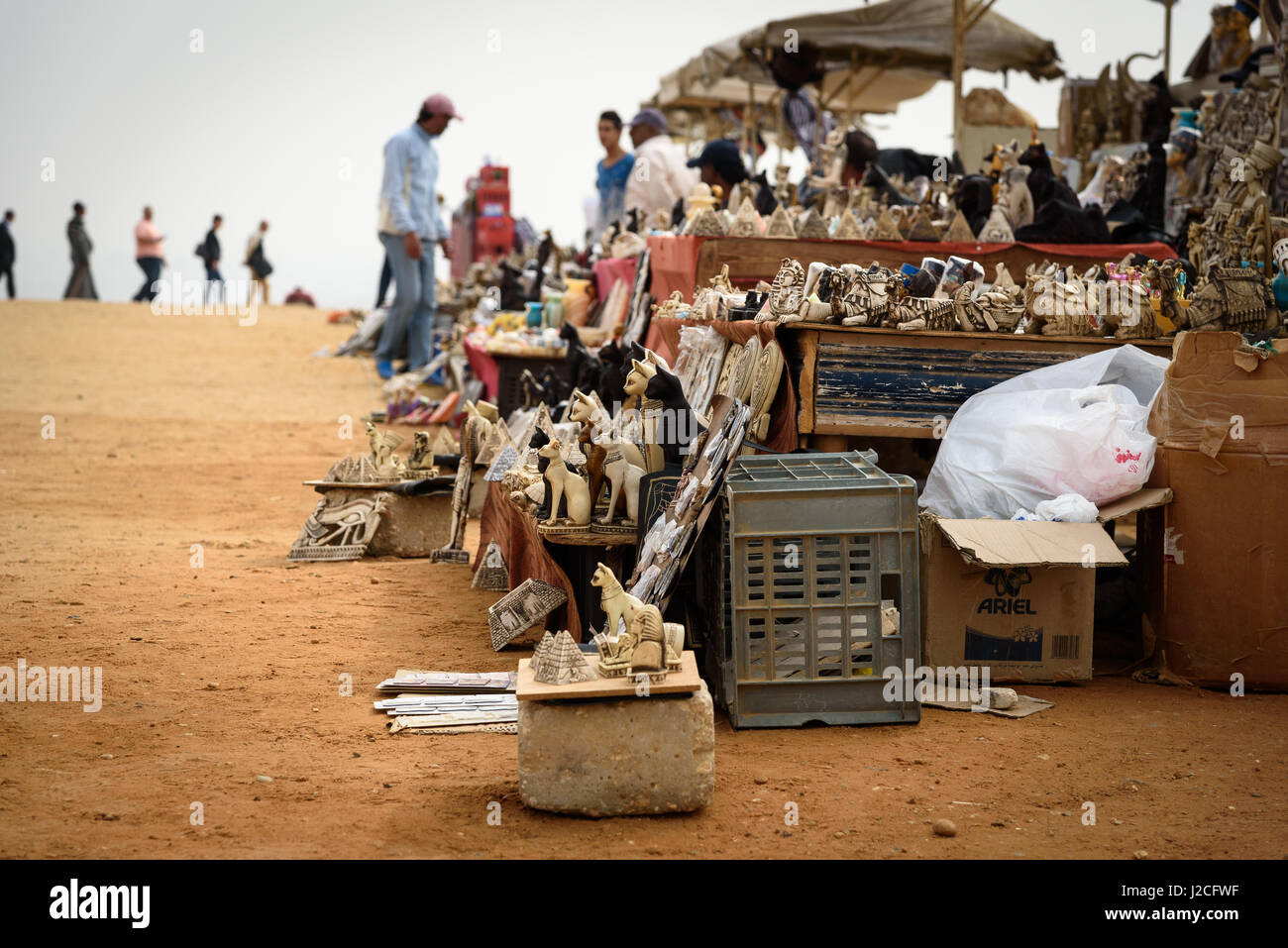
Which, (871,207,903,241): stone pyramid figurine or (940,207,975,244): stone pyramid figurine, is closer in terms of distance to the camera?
(871,207,903,241): stone pyramid figurine

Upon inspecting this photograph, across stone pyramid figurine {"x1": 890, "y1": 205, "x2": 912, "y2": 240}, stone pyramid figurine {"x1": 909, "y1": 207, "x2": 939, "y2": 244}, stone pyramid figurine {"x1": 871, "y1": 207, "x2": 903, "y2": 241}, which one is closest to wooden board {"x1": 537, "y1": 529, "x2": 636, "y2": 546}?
stone pyramid figurine {"x1": 871, "y1": 207, "x2": 903, "y2": 241}

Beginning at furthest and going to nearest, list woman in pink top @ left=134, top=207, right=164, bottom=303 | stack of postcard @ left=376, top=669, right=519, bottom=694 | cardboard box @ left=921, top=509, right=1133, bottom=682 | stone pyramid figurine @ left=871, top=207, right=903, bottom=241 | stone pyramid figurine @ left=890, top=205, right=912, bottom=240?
woman in pink top @ left=134, top=207, right=164, bottom=303 → stone pyramid figurine @ left=890, top=205, right=912, bottom=240 → stone pyramid figurine @ left=871, top=207, right=903, bottom=241 → cardboard box @ left=921, top=509, right=1133, bottom=682 → stack of postcard @ left=376, top=669, right=519, bottom=694

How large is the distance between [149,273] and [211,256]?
144 centimetres

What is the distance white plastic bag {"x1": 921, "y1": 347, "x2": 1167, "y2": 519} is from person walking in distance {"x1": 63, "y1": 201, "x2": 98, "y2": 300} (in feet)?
77.0

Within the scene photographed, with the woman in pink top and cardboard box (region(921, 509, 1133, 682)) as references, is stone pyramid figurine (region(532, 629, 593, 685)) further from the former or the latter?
the woman in pink top

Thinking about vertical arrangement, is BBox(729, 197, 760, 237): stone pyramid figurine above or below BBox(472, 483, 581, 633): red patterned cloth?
above

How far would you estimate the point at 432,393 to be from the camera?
14508 mm

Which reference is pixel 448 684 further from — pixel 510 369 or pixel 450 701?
pixel 510 369

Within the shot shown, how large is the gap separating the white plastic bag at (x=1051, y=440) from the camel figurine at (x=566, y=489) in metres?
1.45

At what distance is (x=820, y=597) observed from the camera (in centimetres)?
451

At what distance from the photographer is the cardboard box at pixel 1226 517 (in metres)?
4.94

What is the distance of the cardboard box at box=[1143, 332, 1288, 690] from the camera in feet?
16.2

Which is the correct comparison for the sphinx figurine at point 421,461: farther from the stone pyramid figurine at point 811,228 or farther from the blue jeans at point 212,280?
the blue jeans at point 212,280
